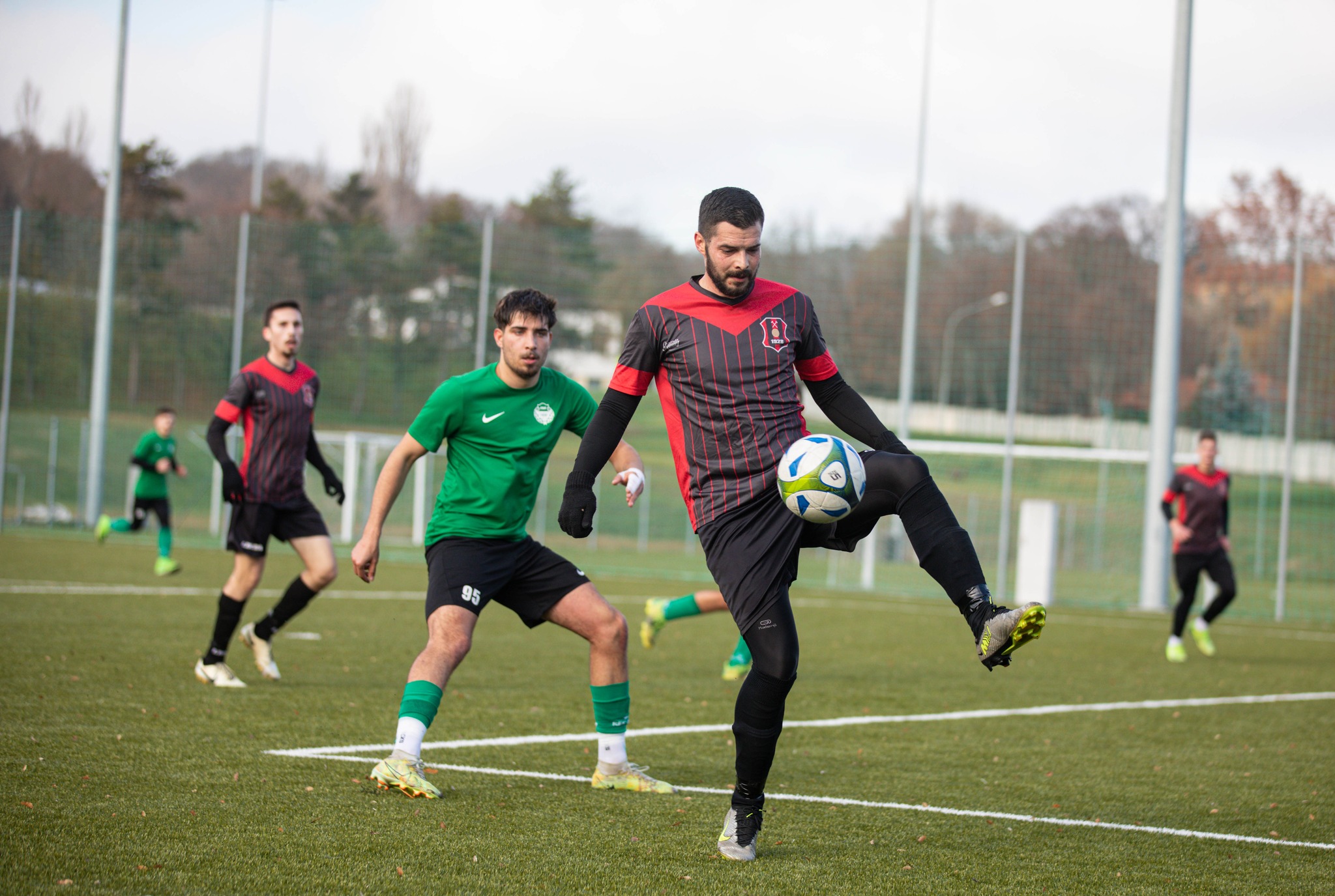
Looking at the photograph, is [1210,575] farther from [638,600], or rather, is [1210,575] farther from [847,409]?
[847,409]

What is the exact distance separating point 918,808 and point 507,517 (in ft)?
6.59

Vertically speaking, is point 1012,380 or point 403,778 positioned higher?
point 1012,380

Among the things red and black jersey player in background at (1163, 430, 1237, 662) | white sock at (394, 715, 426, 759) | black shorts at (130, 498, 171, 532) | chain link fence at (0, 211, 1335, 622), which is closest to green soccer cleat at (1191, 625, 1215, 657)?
red and black jersey player in background at (1163, 430, 1237, 662)

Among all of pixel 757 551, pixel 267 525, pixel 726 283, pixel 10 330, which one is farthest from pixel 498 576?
pixel 10 330

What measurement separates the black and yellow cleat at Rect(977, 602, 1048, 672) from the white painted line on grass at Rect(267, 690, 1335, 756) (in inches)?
99.5

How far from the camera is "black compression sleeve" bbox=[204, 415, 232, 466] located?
712 cm

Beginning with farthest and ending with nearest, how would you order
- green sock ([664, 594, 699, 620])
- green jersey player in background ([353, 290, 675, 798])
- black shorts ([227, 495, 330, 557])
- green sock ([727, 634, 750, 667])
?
green sock ([664, 594, 699, 620]) → green sock ([727, 634, 750, 667]) → black shorts ([227, 495, 330, 557]) → green jersey player in background ([353, 290, 675, 798])

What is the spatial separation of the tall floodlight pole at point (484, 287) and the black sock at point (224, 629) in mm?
11703

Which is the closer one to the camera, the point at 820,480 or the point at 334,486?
the point at 820,480

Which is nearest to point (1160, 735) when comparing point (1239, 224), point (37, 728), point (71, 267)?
point (37, 728)

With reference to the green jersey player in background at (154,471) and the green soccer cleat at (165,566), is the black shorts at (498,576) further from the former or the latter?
the green jersey player in background at (154,471)

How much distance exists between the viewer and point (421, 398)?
19656 millimetres

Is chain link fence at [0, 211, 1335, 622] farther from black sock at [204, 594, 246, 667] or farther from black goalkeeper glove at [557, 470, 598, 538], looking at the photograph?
black goalkeeper glove at [557, 470, 598, 538]

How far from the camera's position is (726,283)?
13.0 feet
